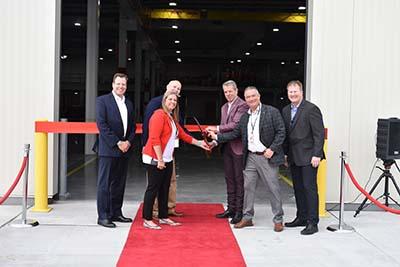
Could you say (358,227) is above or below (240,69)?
below

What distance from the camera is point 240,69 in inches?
1646

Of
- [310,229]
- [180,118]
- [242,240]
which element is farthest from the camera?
[180,118]

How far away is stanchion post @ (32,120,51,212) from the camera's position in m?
7.48

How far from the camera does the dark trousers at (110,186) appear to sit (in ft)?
22.0

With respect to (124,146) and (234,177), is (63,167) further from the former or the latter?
(234,177)

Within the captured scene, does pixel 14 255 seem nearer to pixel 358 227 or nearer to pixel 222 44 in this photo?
pixel 358 227

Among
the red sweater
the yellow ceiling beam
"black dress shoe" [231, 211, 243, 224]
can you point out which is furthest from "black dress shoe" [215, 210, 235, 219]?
the yellow ceiling beam

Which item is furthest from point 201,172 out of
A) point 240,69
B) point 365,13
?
point 240,69

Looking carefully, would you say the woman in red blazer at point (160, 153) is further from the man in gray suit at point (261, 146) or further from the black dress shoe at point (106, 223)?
the man in gray suit at point (261, 146)

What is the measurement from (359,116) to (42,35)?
466 cm

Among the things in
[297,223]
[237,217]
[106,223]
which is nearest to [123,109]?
[106,223]

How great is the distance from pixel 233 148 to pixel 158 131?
3.58 ft

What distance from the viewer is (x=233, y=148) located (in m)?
6.93

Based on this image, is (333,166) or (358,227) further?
(333,166)
